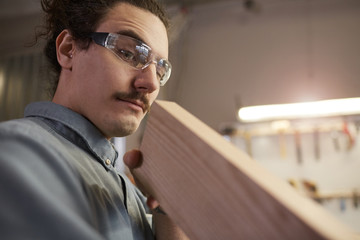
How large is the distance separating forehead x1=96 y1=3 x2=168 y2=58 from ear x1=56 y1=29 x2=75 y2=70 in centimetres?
10

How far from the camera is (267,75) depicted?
3721mm

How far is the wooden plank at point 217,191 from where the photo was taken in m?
0.32

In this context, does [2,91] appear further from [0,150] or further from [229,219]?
[229,219]

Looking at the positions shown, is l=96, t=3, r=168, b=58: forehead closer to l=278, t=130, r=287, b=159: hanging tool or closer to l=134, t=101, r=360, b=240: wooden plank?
l=134, t=101, r=360, b=240: wooden plank

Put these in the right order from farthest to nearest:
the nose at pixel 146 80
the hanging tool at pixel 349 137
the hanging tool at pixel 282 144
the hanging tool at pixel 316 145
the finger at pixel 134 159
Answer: the hanging tool at pixel 282 144, the hanging tool at pixel 316 145, the hanging tool at pixel 349 137, the nose at pixel 146 80, the finger at pixel 134 159

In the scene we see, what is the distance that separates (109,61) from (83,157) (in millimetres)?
280

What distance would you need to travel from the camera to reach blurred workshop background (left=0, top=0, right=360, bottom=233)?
127 inches

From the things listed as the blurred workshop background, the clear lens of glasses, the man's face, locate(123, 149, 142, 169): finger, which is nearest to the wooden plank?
locate(123, 149, 142, 169): finger

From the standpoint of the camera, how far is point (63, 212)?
40 cm

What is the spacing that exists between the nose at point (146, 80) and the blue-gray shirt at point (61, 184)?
0.56 feet

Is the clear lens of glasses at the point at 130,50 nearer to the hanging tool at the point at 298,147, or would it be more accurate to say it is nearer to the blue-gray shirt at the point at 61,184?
the blue-gray shirt at the point at 61,184

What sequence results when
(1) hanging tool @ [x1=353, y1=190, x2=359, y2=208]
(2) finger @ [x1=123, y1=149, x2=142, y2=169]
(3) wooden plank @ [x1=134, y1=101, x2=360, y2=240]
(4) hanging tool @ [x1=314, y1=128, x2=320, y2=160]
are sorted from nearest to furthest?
(3) wooden plank @ [x1=134, y1=101, x2=360, y2=240], (2) finger @ [x1=123, y1=149, x2=142, y2=169], (1) hanging tool @ [x1=353, y1=190, x2=359, y2=208], (4) hanging tool @ [x1=314, y1=128, x2=320, y2=160]

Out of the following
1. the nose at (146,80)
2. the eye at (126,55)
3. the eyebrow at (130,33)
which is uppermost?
the eyebrow at (130,33)

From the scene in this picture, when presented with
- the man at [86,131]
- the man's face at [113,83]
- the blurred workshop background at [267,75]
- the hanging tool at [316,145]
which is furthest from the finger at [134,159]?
the hanging tool at [316,145]
